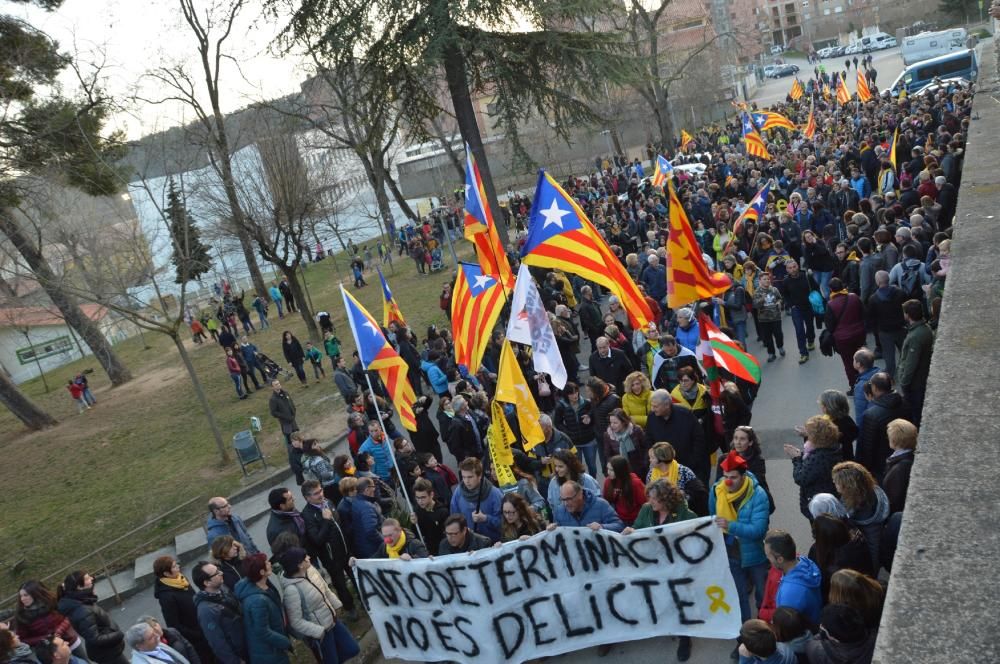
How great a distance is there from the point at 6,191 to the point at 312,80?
13627 millimetres

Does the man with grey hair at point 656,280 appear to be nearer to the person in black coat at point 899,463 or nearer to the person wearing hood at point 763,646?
the person in black coat at point 899,463

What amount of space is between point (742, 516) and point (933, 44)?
55.5 meters

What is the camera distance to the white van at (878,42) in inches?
3174

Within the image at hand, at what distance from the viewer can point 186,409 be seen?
2045cm

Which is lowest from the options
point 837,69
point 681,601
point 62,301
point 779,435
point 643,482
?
point 779,435

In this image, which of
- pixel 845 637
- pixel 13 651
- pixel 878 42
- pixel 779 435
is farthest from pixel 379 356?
pixel 878 42

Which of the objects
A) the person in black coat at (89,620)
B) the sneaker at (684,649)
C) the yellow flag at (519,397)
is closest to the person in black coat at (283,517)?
the person in black coat at (89,620)

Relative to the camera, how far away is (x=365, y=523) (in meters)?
7.63

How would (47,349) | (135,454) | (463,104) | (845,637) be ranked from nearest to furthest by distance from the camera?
(845,637) < (135,454) < (463,104) < (47,349)

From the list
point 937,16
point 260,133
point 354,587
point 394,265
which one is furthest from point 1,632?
point 937,16

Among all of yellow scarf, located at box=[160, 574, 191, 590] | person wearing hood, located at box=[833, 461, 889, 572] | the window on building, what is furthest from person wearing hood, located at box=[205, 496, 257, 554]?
the window on building

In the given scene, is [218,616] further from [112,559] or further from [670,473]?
[112,559]

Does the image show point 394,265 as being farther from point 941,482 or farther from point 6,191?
point 941,482

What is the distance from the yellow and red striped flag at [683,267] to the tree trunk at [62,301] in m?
11.1
